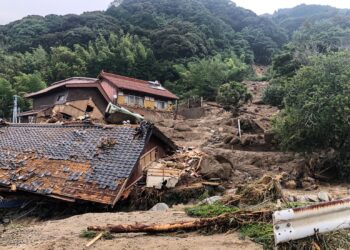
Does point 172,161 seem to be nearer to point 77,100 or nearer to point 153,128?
point 153,128

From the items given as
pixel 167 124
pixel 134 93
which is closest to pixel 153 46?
pixel 134 93

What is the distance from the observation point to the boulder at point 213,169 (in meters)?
12.7

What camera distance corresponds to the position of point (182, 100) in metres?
37.5

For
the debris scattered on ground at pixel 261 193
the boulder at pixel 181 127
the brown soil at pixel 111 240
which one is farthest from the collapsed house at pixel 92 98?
the brown soil at pixel 111 240

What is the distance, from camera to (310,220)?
3.48 m

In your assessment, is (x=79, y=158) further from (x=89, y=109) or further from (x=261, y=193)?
(x=89, y=109)

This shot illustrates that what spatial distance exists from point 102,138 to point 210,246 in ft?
26.5

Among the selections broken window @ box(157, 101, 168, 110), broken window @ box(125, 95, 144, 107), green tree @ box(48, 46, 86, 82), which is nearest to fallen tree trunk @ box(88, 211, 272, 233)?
broken window @ box(125, 95, 144, 107)

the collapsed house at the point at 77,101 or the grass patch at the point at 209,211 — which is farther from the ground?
the grass patch at the point at 209,211

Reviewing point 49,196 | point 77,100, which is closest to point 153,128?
point 49,196

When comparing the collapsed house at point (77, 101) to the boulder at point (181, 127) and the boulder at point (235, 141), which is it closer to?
the boulder at point (181, 127)

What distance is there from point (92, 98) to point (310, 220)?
86.3ft

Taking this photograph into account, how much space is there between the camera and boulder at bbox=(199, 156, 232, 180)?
12.7 m

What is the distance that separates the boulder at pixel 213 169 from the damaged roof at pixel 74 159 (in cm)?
233
